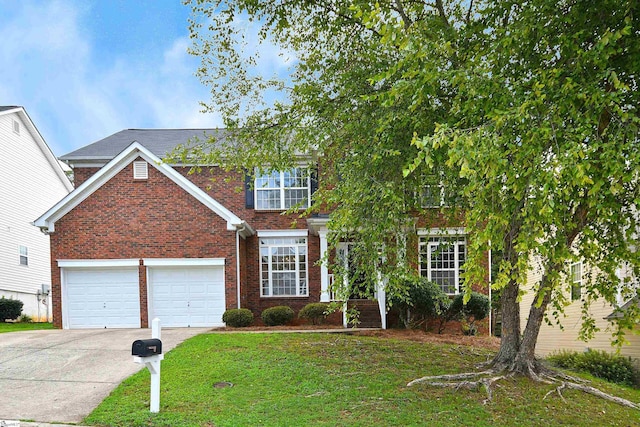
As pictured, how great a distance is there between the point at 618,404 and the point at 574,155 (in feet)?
21.3

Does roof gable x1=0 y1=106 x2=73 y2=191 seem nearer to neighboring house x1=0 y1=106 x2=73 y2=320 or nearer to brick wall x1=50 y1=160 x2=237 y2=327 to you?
neighboring house x1=0 y1=106 x2=73 y2=320

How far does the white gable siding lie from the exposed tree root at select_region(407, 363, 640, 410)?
20.1m

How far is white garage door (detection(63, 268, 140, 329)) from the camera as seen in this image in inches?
691

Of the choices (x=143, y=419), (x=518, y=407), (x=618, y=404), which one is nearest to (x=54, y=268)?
(x=143, y=419)

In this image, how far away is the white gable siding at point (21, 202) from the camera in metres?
24.1

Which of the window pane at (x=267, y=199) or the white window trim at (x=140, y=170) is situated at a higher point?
the white window trim at (x=140, y=170)

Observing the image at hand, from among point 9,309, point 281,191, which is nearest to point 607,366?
point 281,191

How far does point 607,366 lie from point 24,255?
2482cm

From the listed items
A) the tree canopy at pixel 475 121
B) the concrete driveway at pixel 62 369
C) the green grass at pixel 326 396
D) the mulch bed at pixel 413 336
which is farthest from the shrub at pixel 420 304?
the concrete driveway at pixel 62 369

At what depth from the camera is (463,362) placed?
460 inches

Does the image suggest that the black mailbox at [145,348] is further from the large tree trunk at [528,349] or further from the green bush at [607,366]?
the green bush at [607,366]

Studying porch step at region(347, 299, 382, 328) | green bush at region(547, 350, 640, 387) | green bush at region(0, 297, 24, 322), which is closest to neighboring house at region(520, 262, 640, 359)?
green bush at region(547, 350, 640, 387)

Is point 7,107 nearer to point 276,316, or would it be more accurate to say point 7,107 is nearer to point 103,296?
point 103,296

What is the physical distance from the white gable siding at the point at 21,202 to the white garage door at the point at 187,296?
9.27m
